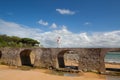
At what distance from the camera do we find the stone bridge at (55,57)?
2044 cm

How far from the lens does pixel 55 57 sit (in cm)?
2339

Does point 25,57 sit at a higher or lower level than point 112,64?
higher

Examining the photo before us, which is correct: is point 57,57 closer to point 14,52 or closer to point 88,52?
point 88,52

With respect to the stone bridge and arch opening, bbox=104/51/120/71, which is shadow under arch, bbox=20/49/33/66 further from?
arch opening, bbox=104/51/120/71

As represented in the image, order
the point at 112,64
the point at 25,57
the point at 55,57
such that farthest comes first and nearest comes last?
the point at 112,64 → the point at 25,57 → the point at 55,57

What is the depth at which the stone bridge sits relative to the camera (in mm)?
20438

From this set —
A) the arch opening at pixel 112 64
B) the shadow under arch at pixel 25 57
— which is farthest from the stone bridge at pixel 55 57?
the arch opening at pixel 112 64

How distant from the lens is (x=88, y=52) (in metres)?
21.2

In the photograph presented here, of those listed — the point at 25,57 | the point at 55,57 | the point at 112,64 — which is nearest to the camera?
the point at 55,57

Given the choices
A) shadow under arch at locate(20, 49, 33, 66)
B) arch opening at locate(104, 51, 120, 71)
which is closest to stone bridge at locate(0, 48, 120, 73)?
shadow under arch at locate(20, 49, 33, 66)

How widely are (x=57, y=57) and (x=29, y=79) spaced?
9708 mm

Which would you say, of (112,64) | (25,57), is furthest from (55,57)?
(112,64)

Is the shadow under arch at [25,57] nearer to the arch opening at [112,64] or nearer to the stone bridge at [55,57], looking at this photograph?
the stone bridge at [55,57]

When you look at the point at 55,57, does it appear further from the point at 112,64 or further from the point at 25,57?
the point at 112,64
